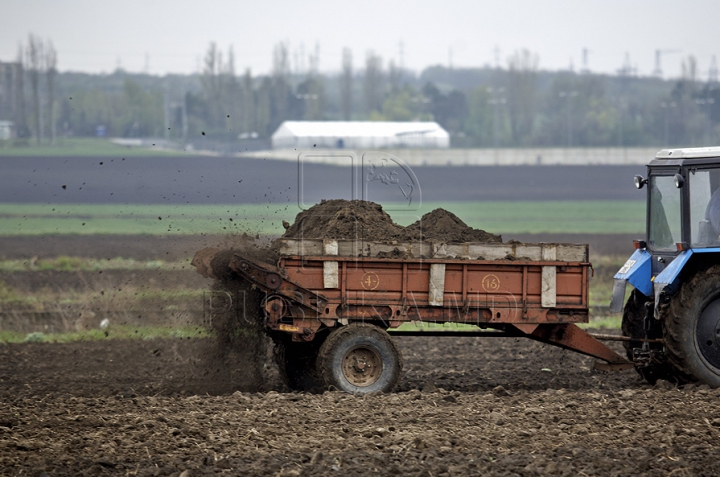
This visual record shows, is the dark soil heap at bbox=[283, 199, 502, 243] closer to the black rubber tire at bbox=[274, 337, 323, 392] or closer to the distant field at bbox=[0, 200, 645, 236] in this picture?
the black rubber tire at bbox=[274, 337, 323, 392]

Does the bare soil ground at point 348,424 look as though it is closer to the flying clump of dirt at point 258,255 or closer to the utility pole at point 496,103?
Result: the flying clump of dirt at point 258,255

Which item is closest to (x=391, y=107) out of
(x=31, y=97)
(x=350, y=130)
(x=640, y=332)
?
(x=350, y=130)

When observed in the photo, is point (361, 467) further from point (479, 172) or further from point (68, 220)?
point (479, 172)

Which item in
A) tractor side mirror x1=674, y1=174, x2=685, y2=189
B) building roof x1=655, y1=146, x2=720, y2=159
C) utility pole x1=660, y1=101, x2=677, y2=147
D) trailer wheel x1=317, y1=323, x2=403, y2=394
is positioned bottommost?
trailer wheel x1=317, y1=323, x2=403, y2=394

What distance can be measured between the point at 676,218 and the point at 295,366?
207 inches

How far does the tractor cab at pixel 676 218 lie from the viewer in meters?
10.8

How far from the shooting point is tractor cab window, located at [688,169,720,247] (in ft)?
35.4

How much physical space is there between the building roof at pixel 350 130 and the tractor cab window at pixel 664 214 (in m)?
47.3

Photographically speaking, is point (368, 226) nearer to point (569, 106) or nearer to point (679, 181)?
point (679, 181)

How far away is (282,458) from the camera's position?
7.71 m

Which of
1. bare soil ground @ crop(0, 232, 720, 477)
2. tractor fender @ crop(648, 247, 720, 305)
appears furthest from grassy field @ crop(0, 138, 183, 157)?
tractor fender @ crop(648, 247, 720, 305)

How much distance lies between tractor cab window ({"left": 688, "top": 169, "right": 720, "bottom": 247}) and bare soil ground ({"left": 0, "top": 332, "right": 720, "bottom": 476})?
1.85 meters

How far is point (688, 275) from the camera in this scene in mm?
11000

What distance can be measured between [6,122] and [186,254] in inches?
1397
